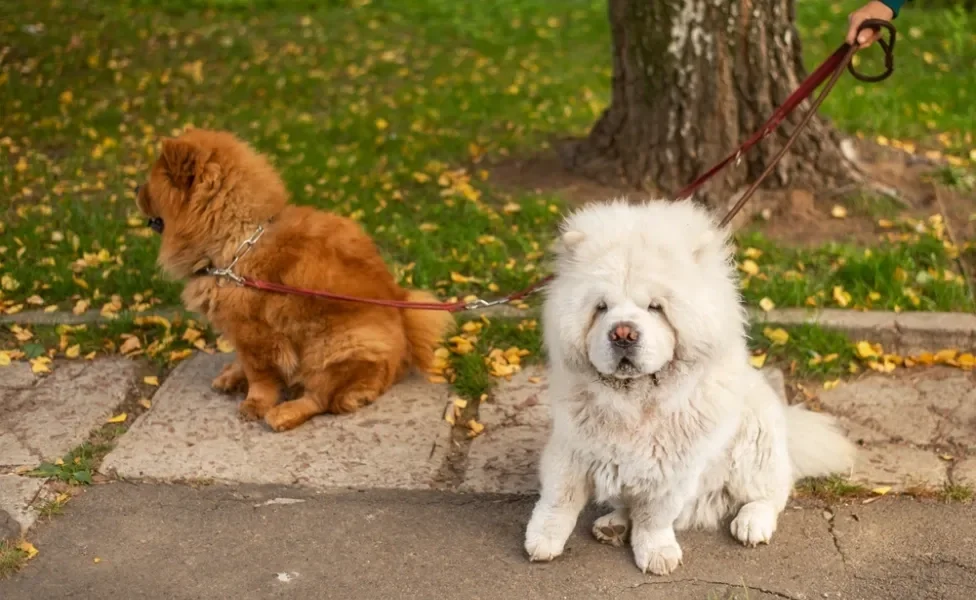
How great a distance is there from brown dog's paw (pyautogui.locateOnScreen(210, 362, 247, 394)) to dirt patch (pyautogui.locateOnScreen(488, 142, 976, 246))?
2.57 meters

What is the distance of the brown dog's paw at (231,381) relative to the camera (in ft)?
16.3

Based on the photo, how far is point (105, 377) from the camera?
5.12 meters

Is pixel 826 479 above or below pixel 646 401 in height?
below

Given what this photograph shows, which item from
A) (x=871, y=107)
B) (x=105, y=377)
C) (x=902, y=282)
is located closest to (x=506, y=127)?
(x=871, y=107)

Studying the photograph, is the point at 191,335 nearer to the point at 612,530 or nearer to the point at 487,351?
the point at 487,351

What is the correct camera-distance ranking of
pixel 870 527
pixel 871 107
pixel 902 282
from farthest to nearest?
pixel 871 107, pixel 902 282, pixel 870 527

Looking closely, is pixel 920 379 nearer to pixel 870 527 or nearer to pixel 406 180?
pixel 870 527

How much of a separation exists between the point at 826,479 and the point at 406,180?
4.07 meters

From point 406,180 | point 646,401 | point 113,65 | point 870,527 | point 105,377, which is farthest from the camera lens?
point 113,65

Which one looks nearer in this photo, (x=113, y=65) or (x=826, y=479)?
(x=826, y=479)

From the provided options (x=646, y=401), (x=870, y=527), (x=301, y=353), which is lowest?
(x=870, y=527)

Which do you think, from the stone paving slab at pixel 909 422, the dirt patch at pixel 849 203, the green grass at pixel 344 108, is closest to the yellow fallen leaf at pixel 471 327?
the green grass at pixel 344 108

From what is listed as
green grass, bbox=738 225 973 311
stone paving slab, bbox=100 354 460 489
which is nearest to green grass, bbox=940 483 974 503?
green grass, bbox=738 225 973 311

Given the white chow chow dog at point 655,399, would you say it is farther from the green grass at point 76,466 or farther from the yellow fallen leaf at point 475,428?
the green grass at point 76,466
